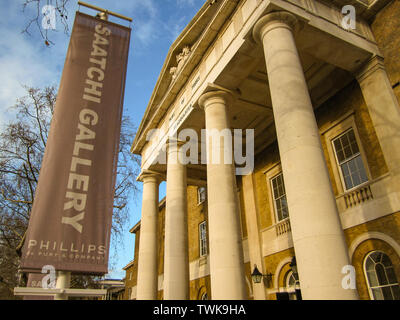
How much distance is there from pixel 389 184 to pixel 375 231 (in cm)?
164

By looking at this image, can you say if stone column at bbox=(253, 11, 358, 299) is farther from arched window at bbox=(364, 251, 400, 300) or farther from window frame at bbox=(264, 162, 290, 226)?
window frame at bbox=(264, 162, 290, 226)

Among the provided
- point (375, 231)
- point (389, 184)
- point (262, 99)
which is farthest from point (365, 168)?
point (262, 99)

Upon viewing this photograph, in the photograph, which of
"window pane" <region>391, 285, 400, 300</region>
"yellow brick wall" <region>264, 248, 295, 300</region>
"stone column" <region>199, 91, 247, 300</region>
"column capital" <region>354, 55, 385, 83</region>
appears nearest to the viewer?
"stone column" <region>199, 91, 247, 300</region>

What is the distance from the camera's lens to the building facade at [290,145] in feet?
21.9

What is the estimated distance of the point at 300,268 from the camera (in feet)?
20.0

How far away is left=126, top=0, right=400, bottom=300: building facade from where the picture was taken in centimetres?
667

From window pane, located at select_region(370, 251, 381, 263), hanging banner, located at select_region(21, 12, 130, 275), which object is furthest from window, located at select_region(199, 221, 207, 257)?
hanging banner, located at select_region(21, 12, 130, 275)

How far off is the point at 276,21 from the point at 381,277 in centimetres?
874

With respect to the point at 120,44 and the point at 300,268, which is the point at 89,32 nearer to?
the point at 120,44

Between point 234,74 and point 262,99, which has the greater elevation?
point 262,99

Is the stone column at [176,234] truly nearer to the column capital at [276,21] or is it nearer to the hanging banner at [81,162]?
the column capital at [276,21]

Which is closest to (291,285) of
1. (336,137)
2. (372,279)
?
(372,279)

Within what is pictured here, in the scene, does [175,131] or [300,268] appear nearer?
[300,268]

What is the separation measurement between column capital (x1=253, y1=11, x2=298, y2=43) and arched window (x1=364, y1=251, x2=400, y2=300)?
7854 millimetres
